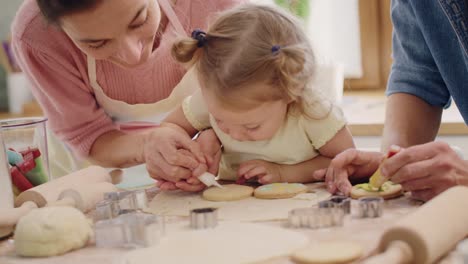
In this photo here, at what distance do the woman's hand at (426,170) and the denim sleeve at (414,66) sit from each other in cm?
43

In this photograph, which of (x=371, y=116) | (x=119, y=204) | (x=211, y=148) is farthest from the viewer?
(x=371, y=116)

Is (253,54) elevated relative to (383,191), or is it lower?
elevated

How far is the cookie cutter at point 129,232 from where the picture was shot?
91 cm

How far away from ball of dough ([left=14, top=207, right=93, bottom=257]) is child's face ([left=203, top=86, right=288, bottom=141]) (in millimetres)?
364

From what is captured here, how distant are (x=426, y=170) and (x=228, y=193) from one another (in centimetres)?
32

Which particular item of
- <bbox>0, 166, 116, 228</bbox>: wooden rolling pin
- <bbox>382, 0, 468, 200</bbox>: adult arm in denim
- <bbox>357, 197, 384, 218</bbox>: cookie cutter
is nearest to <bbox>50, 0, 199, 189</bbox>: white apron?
<bbox>0, 166, 116, 228</bbox>: wooden rolling pin

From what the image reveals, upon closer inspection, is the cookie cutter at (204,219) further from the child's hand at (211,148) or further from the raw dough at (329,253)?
the child's hand at (211,148)

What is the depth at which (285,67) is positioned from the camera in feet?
3.92

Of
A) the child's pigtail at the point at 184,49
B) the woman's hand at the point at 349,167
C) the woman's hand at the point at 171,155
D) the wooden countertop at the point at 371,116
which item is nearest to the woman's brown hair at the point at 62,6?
the child's pigtail at the point at 184,49

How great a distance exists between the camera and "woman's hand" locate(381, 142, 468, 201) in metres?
1.03

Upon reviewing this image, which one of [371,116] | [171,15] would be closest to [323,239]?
[171,15]

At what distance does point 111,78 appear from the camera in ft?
5.14

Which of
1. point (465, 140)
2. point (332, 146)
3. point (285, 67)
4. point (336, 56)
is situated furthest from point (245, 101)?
point (336, 56)

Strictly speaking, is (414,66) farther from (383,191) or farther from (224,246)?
(224,246)
